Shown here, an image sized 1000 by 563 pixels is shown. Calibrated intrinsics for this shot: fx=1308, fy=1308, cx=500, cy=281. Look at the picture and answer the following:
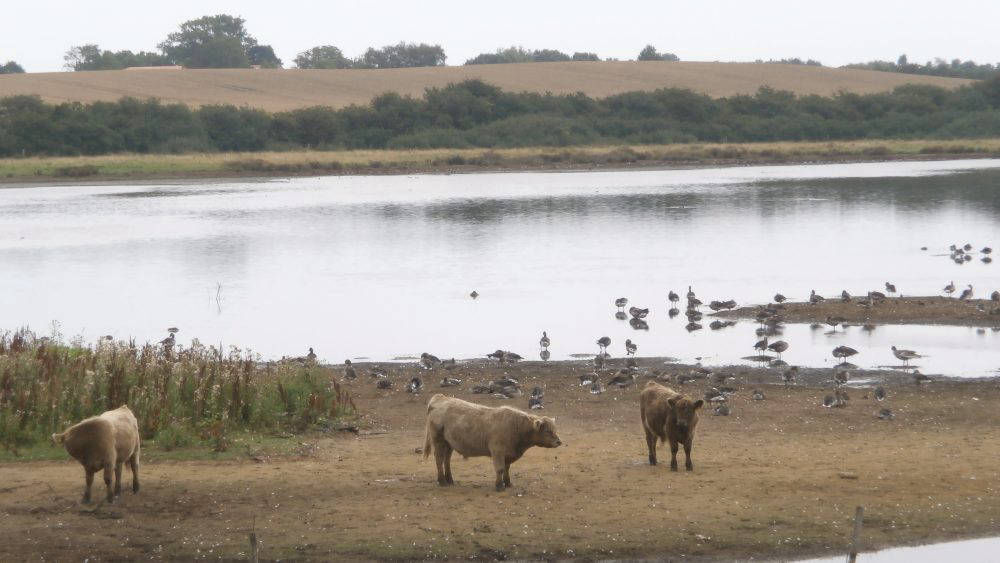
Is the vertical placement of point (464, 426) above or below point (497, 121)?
below

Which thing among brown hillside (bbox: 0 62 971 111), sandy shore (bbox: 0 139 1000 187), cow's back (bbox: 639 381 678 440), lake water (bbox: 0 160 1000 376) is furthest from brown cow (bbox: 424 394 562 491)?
brown hillside (bbox: 0 62 971 111)

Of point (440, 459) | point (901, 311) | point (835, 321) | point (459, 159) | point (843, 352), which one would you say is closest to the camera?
point (440, 459)

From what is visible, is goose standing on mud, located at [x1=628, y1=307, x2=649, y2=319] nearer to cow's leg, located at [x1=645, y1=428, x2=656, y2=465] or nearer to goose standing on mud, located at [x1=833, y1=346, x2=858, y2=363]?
goose standing on mud, located at [x1=833, y1=346, x2=858, y2=363]

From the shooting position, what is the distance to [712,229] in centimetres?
5219

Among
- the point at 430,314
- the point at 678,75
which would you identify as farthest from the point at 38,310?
the point at 678,75

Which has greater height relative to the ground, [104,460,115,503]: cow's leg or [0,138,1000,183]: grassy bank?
[104,460,115,503]: cow's leg

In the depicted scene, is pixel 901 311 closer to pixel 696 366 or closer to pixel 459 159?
pixel 696 366

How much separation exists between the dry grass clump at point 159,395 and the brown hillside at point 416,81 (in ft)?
336

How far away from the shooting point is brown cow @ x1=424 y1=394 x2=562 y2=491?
13352 mm

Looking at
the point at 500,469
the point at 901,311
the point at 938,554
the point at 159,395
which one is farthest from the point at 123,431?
the point at 901,311

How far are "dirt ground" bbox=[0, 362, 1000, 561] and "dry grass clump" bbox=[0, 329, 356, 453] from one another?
0.92 meters

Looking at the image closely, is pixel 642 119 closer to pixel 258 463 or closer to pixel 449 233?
pixel 449 233

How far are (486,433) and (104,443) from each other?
12.4ft

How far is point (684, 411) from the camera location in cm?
1428
